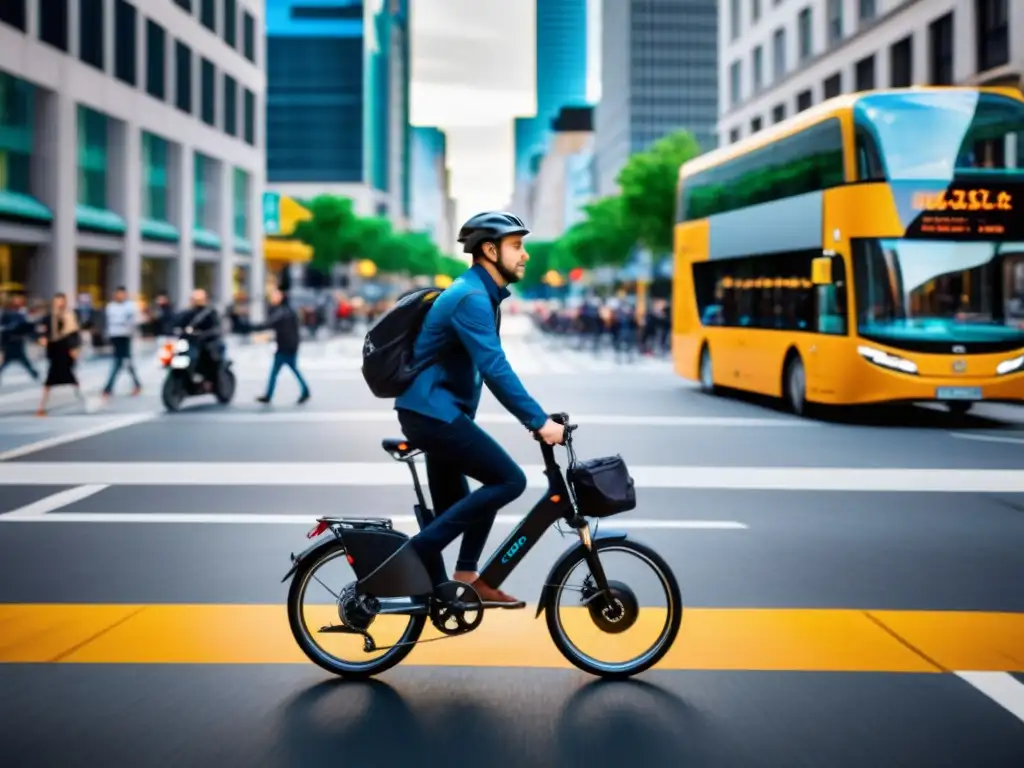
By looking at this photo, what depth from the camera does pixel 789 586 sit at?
7.80 meters

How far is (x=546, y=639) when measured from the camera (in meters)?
6.54

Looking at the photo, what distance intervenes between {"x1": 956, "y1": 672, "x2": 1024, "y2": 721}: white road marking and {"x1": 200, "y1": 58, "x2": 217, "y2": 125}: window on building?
55.4 metres

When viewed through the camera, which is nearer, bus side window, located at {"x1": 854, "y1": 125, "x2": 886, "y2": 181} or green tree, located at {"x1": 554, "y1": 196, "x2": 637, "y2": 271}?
bus side window, located at {"x1": 854, "y1": 125, "x2": 886, "y2": 181}

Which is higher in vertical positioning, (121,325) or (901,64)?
(901,64)

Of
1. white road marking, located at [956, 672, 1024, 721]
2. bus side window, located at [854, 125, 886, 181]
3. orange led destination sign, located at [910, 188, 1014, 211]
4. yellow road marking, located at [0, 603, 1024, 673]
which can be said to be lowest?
white road marking, located at [956, 672, 1024, 721]

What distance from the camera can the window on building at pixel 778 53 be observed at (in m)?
57.5

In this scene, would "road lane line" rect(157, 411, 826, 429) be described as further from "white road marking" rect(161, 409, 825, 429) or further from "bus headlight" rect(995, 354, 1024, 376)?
"bus headlight" rect(995, 354, 1024, 376)

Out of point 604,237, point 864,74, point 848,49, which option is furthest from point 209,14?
point 604,237

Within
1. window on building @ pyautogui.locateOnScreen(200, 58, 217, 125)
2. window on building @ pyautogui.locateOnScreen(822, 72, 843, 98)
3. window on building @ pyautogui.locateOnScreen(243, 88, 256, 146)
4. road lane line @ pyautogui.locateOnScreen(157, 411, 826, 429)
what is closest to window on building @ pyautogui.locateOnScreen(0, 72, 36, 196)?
window on building @ pyautogui.locateOnScreen(200, 58, 217, 125)

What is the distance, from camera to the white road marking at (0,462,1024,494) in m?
12.2

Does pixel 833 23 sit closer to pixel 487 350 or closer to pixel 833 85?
pixel 833 85

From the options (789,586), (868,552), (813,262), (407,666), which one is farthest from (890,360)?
(407,666)

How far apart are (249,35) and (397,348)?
6458cm

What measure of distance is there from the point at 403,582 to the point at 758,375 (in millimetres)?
16594
